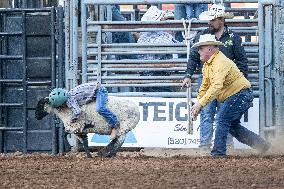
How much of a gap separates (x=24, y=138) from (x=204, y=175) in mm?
4799

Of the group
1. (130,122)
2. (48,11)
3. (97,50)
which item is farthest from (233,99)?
(48,11)

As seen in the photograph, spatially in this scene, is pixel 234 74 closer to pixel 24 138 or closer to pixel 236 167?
pixel 236 167

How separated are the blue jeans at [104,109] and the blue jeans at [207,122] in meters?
1.21

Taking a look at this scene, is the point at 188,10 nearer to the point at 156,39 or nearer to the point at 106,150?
the point at 156,39

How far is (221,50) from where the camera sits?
12.4 metres

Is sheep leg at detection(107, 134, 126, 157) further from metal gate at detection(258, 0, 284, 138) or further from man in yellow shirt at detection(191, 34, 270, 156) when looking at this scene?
metal gate at detection(258, 0, 284, 138)

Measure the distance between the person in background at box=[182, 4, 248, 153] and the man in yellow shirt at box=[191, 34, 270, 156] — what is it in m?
0.41

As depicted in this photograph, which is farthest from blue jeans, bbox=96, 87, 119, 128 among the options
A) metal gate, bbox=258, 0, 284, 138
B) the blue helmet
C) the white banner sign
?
metal gate, bbox=258, 0, 284, 138

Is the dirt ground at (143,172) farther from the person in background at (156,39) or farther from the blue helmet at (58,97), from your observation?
the person in background at (156,39)

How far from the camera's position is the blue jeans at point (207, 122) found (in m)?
12.5

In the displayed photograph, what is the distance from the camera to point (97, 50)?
13.3 meters

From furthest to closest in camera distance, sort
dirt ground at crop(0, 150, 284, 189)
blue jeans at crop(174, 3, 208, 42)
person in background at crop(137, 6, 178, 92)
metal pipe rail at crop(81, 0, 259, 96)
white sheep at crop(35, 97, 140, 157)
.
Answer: blue jeans at crop(174, 3, 208, 42), person in background at crop(137, 6, 178, 92), metal pipe rail at crop(81, 0, 259, 96), white sheep at crop(35, 97, 140, 157), dirt ground at crop(0, 150, 284, 189)

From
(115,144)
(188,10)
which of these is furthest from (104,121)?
(188,10)

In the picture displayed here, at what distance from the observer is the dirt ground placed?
8766 mm
